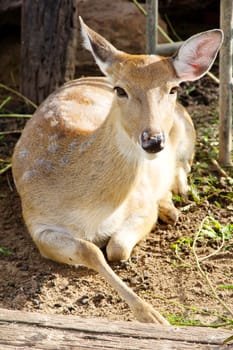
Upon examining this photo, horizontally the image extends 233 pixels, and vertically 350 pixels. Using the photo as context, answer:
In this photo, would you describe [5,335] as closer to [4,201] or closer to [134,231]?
[134,231]

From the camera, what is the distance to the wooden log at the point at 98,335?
4117mm

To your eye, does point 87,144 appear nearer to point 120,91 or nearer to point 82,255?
point 120,91

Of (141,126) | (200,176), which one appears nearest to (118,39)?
(200,176)

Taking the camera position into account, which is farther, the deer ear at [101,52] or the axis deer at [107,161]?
the deer ear at [101,52]

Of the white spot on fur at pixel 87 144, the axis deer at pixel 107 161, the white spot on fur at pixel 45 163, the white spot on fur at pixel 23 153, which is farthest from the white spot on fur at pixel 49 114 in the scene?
the white spot on fur at pixel 87 144

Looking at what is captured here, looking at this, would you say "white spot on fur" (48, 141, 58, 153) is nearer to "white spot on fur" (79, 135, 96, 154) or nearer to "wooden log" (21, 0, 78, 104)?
"white spot on fur" (79, 135, 96, 154)

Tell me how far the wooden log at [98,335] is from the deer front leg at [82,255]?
960 millimetres

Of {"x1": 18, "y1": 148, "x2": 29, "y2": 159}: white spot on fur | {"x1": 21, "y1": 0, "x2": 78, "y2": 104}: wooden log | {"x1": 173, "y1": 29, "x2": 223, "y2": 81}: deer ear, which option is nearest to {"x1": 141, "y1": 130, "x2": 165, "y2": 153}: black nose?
{"x1": 173, "y1": 29, "x2": 223, "y2": 81}: deer ear

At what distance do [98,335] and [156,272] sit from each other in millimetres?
1753

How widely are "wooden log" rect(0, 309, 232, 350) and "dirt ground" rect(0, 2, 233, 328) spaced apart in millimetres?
868

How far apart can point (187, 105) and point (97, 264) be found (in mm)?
3103

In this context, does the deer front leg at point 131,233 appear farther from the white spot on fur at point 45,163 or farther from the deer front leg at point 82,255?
the white spot on fur at point 45,163

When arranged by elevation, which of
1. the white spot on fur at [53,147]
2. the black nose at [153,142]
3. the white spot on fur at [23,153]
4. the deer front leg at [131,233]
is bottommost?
the deer front leg at [131,233]

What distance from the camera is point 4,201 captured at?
698 centimetres
